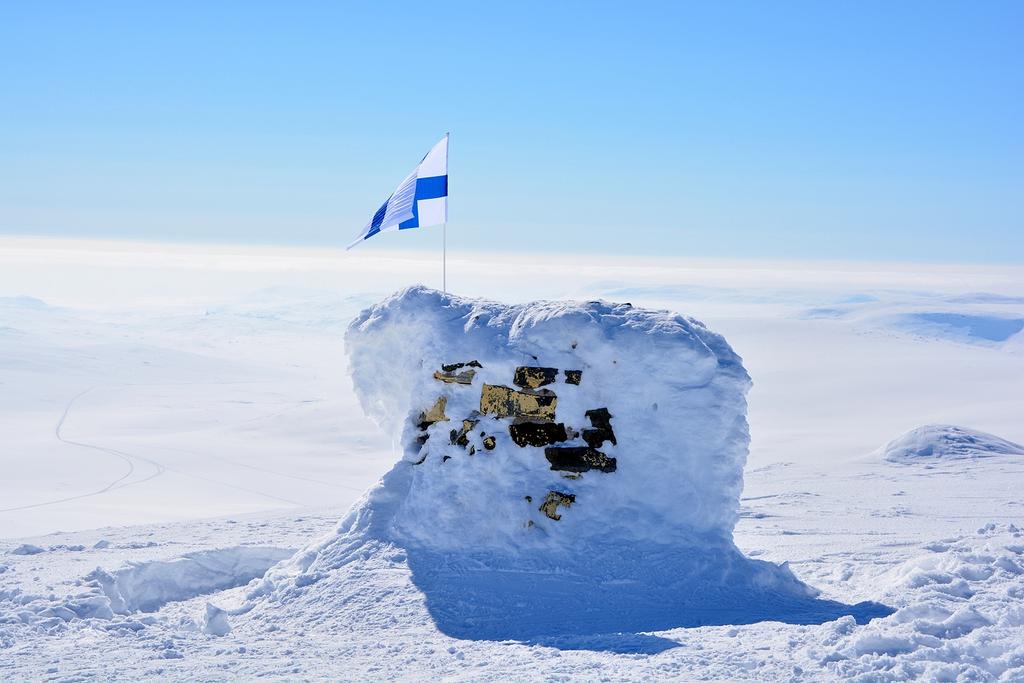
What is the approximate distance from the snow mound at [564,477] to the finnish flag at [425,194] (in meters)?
1.39

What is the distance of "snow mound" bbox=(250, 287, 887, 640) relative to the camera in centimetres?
729

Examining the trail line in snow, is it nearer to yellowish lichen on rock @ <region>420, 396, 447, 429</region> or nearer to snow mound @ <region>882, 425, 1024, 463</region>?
yellowish lichen on rock @ <region>420, 396, 447, 429</region>

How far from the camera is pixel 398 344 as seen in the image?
8.52 meters

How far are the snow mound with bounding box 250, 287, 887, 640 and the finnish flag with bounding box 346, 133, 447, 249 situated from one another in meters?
1.39

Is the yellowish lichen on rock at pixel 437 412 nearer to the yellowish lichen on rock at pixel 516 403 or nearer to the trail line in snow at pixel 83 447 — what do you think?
the yellowish lichen on rock at pixel 516 403

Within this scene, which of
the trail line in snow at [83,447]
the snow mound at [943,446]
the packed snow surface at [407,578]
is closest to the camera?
the packed snow surface at [407,578]

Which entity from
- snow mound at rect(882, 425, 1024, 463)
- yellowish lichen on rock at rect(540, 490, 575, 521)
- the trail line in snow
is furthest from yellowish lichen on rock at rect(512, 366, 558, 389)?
the trail line in snow

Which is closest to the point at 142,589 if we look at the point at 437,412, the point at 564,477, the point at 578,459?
the point at 437,412

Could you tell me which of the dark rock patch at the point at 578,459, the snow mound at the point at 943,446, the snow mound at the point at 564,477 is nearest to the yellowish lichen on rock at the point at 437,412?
the snow mound at the point at 564,477

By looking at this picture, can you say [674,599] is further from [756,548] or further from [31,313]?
[31,313]

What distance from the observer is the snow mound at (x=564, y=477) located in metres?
7.29

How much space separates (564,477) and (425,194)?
3100 millimetres

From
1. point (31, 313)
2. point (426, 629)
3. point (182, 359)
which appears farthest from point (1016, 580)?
point (31, 313)

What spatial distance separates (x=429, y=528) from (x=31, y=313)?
386ft
